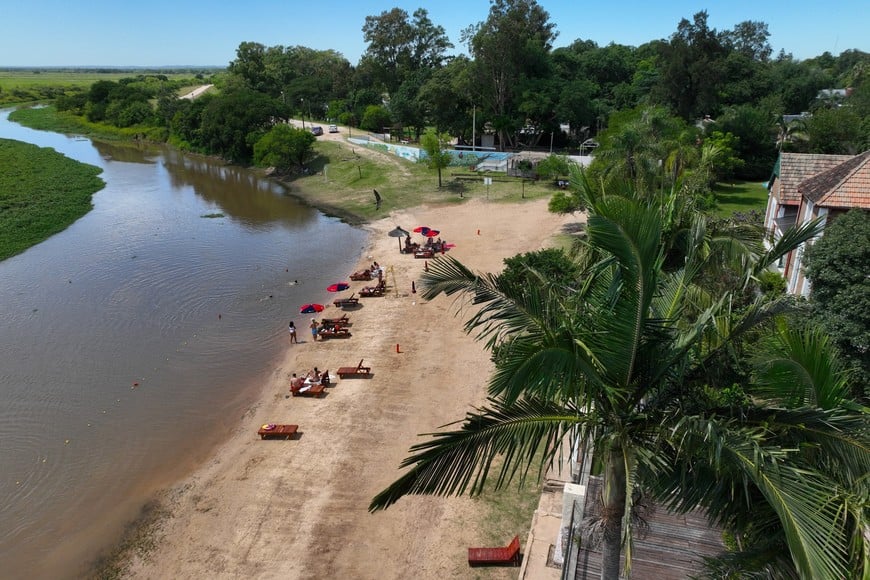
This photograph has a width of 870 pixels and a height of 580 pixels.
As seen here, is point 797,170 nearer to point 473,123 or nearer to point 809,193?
point 809,193

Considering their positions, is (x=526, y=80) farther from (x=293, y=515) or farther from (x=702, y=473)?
(x=702, y=473)

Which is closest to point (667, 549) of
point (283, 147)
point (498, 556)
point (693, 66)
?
point (498, 556)

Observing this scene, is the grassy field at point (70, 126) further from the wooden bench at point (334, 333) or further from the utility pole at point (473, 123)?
the wooden bench at point (334, 333)

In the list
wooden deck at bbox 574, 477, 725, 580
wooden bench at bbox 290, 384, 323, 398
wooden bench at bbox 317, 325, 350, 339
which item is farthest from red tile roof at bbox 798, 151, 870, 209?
wooden bench at bbox 317, 325, 350, 339

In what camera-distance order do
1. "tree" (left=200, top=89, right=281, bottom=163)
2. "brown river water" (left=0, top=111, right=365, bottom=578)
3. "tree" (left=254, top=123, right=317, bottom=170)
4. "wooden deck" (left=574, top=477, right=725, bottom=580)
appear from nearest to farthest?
"wooden deck" (left=574, top=477, right=725, bottom=580), "brown river water" (left=0, top=111, right=365, bottom=578), "tree" (left=254, top=123, right=317, bottom=170), "tree" (left=200, top=89, right=281, bottom=163)

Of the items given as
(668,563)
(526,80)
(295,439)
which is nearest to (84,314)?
(295,439)

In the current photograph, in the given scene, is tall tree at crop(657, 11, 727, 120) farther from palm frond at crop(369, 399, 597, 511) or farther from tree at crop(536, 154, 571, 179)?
palm frond at crop(369, 399, 597, 511)
